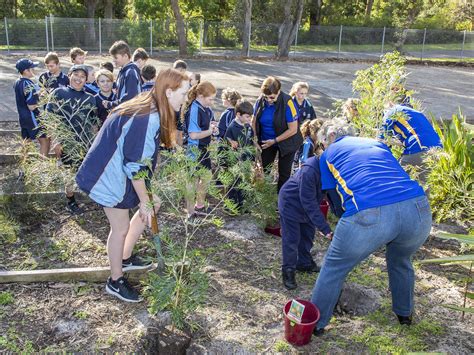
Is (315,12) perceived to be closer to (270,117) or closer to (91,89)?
(91,89)

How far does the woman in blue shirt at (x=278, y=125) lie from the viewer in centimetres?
577

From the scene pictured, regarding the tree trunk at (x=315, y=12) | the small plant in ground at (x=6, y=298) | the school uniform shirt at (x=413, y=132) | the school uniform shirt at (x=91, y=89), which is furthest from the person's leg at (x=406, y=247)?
the tree trunk at (x=315, y=12)

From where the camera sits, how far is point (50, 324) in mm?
3684

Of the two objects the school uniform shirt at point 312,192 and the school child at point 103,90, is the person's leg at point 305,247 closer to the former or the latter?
the school uniform shirt at point 312,192

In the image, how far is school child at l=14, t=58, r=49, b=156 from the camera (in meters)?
6.32

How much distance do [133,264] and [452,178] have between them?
3.79 m

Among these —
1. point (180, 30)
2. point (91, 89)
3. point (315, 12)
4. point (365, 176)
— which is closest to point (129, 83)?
point (91, 89)

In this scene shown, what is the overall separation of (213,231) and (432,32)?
30250 millimetres

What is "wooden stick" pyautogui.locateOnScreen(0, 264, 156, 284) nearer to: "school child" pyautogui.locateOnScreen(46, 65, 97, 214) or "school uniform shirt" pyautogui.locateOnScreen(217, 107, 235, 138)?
"school child" pyautogui.locateOnScreen(46, 65, 97, 214)

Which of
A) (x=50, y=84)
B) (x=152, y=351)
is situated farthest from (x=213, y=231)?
(x=50, y=84)

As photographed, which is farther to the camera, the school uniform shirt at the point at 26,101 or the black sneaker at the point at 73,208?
the school uniform shirt at the point at 26,101

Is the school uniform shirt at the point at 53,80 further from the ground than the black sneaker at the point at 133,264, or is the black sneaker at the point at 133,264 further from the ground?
the school uniform shirt at the point at 53,80

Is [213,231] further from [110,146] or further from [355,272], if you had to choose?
[110,146]

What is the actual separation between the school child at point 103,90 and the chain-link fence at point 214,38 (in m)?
16.6
